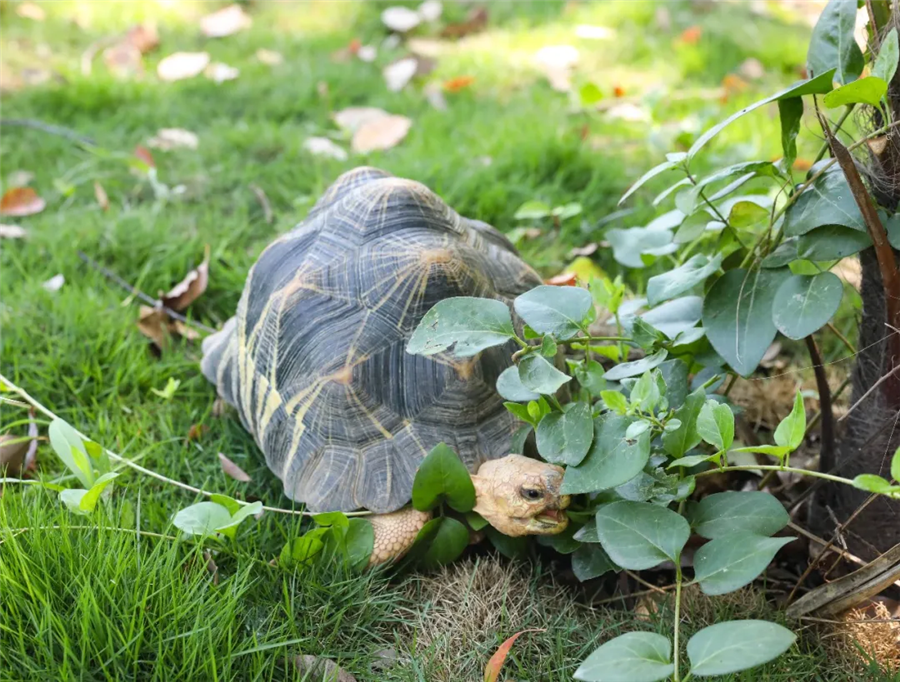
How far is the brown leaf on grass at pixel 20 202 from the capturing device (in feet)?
9.20

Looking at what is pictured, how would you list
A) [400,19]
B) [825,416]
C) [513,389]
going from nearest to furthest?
[513,389] → [825,416] → [400,19]

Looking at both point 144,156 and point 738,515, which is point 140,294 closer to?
point 144,156

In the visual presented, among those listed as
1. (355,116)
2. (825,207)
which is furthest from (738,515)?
(355,116)

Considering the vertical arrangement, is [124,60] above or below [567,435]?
below

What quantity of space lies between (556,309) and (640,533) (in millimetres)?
397

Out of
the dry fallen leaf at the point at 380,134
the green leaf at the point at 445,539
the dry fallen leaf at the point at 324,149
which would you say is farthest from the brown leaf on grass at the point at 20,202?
the green leaf at the point at 445,539

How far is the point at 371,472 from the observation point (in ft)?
5.50

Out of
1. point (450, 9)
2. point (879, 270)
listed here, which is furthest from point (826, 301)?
point (450, 9)

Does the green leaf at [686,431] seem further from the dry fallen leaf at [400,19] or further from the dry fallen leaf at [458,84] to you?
the dry fallen leaf at [400,19]

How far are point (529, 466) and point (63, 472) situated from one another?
42.1 inches

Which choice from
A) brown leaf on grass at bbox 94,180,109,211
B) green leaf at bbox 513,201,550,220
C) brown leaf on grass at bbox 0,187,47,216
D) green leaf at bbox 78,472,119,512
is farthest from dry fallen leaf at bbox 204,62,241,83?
green leaf at bbox 78,472,119,512

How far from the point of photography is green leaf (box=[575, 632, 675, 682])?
1059 millimetres

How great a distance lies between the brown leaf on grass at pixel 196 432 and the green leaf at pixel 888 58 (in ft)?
5.38

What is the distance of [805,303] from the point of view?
54.3 inches
